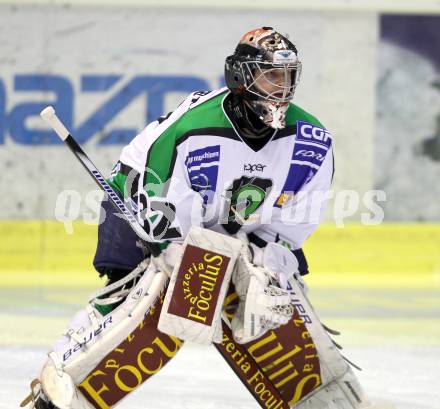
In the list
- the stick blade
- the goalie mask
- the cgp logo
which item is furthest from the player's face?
the cgp logo

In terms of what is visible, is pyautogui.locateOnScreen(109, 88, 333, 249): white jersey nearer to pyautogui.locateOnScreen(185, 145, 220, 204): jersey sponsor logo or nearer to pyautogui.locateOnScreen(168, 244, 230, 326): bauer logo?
pyautogui.locateOnScreen(185, 145, 220, 204): jersey sponsor logo

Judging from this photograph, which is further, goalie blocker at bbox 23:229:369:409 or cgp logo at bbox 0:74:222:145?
cgp logo at bbox 0:74:222:145

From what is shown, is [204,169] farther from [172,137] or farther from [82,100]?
[82,100]

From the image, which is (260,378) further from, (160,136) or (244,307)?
(160,136)

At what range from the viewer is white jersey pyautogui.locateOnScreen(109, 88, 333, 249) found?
3.02 m

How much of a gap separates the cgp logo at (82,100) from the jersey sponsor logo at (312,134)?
3.58 metres

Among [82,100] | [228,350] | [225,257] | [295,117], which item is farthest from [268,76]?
[82,100]

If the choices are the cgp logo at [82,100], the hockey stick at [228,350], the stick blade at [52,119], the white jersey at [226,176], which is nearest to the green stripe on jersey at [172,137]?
the white jersey at [226,176]

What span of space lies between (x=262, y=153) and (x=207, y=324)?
1.53 feet

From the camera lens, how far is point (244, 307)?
2.97 m

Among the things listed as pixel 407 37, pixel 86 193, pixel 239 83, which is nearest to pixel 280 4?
pixel 407 37

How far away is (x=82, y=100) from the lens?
6633 millimetres

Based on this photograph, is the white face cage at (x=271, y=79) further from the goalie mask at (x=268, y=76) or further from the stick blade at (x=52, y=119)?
the stick blade at (x=52, y=119)

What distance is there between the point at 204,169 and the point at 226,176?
0.06m
